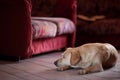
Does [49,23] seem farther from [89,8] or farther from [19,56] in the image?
[89,8]

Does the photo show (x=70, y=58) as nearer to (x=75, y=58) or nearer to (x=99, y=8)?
(x=75, y=58)

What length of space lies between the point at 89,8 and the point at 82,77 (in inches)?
86.2

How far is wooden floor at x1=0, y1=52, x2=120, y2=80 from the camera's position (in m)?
2.23

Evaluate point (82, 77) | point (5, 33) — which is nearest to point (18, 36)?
point (5, 33)

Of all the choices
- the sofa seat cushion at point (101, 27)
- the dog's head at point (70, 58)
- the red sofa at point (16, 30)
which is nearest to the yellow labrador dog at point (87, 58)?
the dog's head at point (70, 58)

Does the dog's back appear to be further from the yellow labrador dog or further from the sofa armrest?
the sofa armrest

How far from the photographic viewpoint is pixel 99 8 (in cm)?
423

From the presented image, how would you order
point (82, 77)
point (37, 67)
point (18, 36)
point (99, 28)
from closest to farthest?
point (82, 77) → point (37, 67) → point (18, 36) → point (99, 28)

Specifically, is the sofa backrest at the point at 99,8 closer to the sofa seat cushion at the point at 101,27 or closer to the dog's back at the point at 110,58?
the sofa seat cushion at the point at 101,27

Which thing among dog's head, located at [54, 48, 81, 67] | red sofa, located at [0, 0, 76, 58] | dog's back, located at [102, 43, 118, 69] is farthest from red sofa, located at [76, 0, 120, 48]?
dog's head, located at [54, 48, 81, 67]

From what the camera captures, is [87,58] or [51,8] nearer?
[87,58]

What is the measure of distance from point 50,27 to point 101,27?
94 cm

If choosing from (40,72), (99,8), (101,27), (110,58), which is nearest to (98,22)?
(101,27)

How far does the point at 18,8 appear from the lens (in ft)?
9.11
